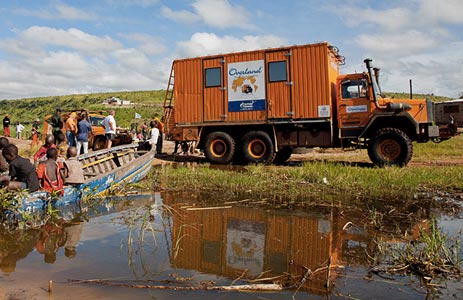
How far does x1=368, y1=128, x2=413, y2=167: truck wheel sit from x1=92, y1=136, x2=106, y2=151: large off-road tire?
42.5 ft

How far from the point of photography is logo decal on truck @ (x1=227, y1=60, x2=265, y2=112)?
1345 centimetres

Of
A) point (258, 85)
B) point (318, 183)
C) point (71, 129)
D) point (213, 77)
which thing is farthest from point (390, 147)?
point (71, 129)

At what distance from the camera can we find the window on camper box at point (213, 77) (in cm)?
1403

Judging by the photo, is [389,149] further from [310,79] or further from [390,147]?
[310,79]

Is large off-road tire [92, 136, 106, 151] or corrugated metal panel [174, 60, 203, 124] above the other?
corrugated metal panel [174, 60, 203, 124]

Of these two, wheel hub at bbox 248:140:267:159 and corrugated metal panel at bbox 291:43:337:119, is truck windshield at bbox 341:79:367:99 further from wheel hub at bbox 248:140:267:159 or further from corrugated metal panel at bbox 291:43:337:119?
wheel hub at bbox 248:140:267:159

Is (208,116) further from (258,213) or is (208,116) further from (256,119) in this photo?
(258,213)

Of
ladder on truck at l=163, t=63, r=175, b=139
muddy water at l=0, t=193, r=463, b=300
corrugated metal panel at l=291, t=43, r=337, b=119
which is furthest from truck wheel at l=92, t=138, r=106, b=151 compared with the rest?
muddy water at l=0, t=193, r=463, b=300

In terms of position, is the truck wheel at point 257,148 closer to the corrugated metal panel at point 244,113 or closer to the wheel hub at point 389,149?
the corrugated metal panel at point 244,113

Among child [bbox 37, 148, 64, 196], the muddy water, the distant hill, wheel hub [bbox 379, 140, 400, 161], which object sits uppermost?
the distant hill

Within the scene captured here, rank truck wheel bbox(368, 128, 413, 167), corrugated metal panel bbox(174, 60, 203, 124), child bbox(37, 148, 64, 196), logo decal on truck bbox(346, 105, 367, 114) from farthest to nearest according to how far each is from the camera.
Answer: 1. corrugated metal panel bbox(174, 60, 203, 124)
2. logo decal on truck bbox(346, 105, 367, 114)
3. truck wheel bbox(368, 128, 413, 167)
4. child bbox(37, 148, 64, 196)

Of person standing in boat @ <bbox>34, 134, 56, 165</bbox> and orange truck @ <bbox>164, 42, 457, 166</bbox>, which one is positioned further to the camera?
orange truck @ <bbox>164, 42, 457, 166</bbox>

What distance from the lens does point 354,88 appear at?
12.5 meters

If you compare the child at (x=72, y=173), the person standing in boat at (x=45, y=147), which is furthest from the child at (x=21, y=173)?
the person standing in boat at (x=45, y=147)
